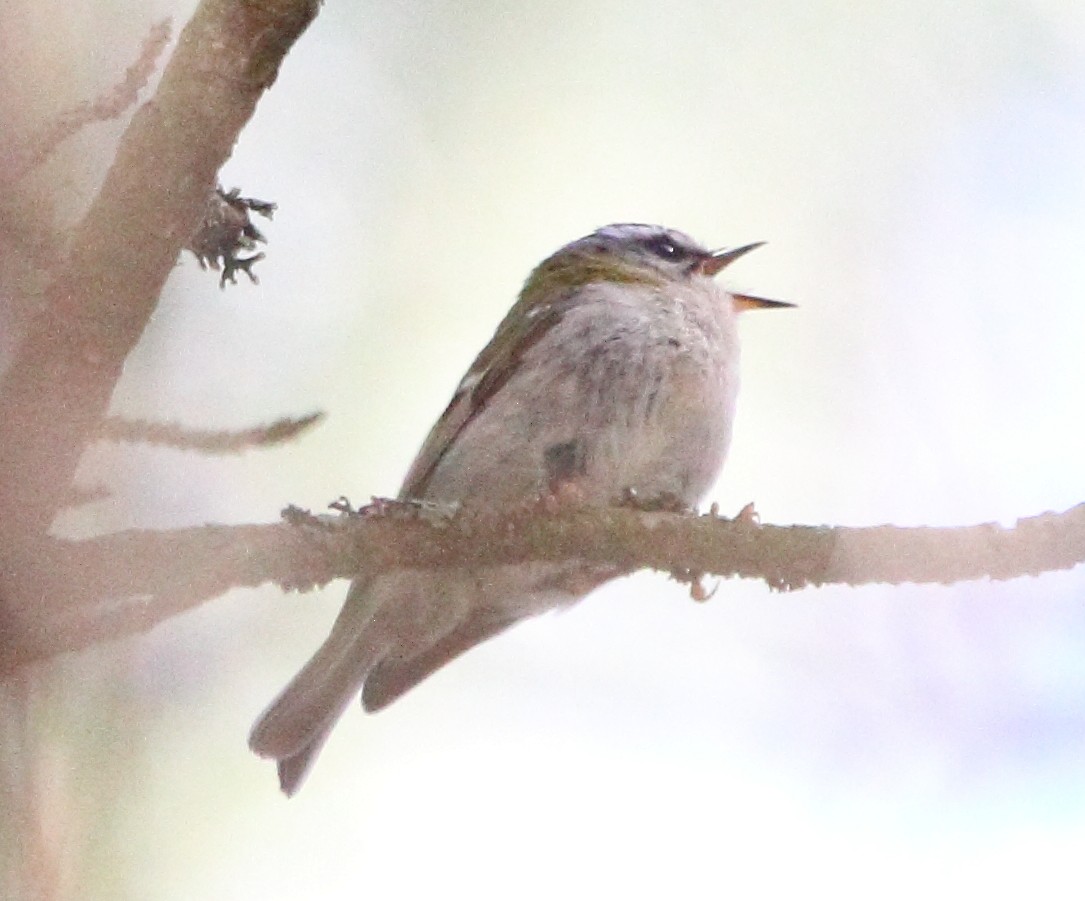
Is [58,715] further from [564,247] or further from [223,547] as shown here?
[564,247]

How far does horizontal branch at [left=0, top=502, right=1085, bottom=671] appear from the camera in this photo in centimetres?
180

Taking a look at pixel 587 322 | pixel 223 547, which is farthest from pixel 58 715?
pixel 587 322

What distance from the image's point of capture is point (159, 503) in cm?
210

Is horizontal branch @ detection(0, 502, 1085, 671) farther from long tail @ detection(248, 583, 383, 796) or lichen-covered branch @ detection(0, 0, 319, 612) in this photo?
long tail @ detection(248, 583, 383, 796)

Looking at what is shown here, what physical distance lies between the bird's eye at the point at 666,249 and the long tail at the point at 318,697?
3.99ft

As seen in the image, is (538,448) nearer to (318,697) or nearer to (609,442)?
(609,442)

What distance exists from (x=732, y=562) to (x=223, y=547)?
2.55 ft

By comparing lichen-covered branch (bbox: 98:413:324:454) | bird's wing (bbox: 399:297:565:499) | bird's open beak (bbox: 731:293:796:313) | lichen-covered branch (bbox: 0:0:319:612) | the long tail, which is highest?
bird's open beak (bbox: 731:293:796:313)

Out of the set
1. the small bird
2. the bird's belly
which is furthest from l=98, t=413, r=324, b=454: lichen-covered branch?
the bird's belly

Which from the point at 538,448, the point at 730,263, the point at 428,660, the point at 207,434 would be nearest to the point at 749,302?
the point at 730,263

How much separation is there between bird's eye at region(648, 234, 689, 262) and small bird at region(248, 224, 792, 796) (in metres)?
0.34

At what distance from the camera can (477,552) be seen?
2318mm

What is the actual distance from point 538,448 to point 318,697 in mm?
682

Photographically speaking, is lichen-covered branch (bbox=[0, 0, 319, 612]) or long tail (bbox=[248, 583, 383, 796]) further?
long tail (bbox=[248, 583, 383, 796])
